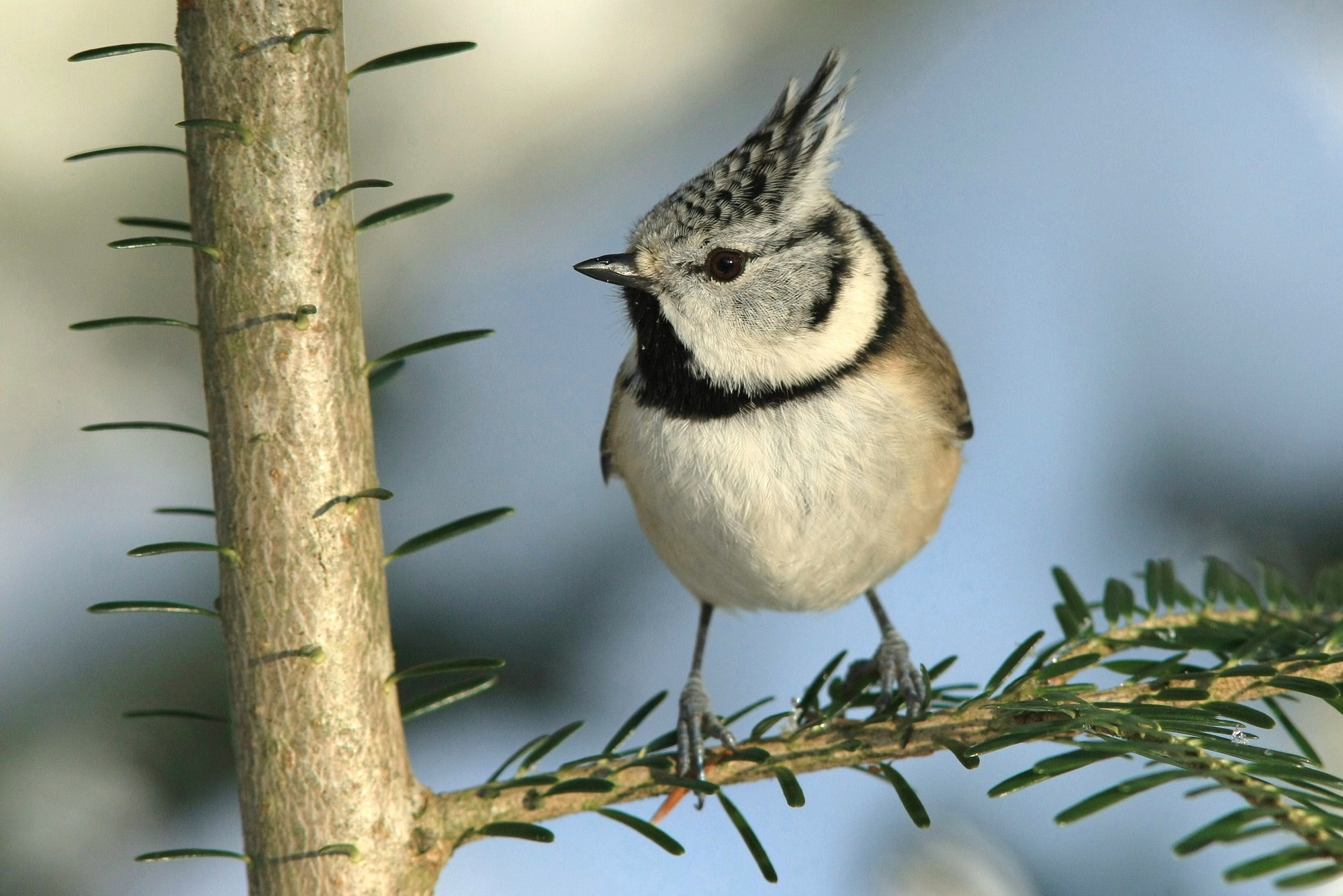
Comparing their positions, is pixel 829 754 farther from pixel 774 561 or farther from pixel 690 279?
pixel 690 279

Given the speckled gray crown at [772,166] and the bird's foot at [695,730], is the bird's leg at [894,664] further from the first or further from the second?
the speckled gray crown at [772,166]

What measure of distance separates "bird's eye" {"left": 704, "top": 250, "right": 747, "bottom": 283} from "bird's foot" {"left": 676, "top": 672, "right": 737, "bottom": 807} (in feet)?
1.81

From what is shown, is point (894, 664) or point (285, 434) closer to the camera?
point (285, 434)

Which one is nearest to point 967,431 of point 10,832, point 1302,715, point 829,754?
point 1302,715

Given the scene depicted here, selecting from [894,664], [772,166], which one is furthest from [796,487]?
[772,166]

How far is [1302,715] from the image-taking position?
1575mm

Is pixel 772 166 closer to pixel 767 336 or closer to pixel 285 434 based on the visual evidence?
pixel 767 336

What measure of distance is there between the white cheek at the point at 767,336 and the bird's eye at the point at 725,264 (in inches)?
0.8

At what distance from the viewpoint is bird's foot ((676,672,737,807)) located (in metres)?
0.93

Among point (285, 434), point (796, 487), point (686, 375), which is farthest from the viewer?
point (686, 375)

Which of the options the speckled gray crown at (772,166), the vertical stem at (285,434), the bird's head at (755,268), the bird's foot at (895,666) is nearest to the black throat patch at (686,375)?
the bird's head at (755,268)

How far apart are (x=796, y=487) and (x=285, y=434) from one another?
66 centimetres

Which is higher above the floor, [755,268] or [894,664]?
[755,268]

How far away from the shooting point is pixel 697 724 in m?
1.30
